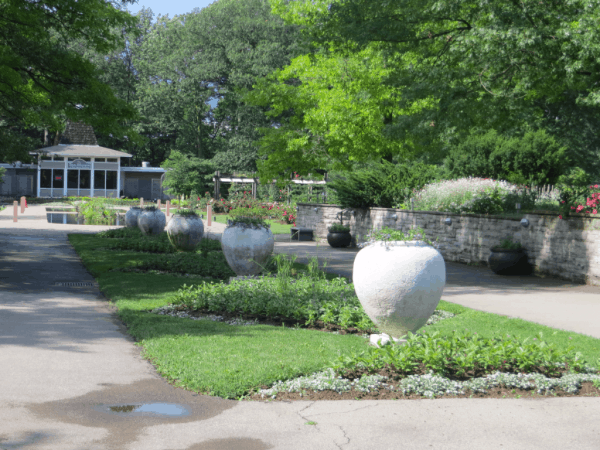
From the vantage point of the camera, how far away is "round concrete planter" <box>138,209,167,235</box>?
19328 millimetres

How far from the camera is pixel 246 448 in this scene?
3.87 metres

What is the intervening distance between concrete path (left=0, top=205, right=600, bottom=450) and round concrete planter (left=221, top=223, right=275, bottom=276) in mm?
4586

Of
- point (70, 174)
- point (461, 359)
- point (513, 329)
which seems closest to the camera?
point (461, 359)

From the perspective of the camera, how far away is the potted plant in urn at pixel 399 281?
20.5 feet

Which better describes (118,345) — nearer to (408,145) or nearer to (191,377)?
(191,377)

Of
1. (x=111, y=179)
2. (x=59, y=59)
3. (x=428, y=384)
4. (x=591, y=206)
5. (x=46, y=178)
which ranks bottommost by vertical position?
(x=428, y=384)

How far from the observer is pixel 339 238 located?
64.3 ft

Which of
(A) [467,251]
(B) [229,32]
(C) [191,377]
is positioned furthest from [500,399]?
(B) [229,32]

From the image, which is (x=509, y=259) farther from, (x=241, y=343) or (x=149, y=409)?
(x=149, y=409)

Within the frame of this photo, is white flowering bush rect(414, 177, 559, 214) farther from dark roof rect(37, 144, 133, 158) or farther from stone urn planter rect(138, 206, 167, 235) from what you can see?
dark roof rect(37, 144, 133, 158)

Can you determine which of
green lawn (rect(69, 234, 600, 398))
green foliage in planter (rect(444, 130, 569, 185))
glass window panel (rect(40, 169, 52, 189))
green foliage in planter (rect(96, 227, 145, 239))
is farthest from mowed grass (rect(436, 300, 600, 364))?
glass window panel (rect(40, 169, 52, 189))

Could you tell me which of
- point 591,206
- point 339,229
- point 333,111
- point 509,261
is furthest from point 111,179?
point 591,206

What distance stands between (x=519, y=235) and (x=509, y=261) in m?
1.08

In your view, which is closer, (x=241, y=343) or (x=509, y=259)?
(x=241, y=343)
